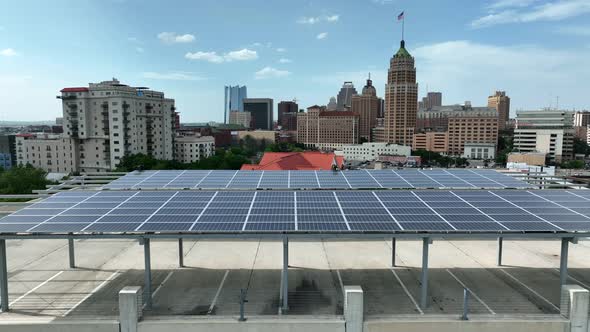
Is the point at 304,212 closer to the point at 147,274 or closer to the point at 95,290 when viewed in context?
the point at 147,274

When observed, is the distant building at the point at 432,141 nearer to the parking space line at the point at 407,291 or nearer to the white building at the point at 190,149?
the white building at the point at 190,149

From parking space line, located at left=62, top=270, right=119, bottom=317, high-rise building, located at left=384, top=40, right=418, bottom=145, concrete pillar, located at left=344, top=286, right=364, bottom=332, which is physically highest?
high-rise building, located at left=384, top=40, right=418, bottom=145

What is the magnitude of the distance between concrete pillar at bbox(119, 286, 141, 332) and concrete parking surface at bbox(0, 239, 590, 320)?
1105 mm

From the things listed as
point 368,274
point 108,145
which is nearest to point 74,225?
point 368,274

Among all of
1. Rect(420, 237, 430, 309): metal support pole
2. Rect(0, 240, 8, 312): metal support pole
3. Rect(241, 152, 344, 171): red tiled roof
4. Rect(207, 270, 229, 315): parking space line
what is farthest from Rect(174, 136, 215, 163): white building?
Rect(420, 237, 430, 309): metal support pole

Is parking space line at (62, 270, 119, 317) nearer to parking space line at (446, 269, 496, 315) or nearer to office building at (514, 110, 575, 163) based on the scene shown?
parking space line at (446, 269, 496, 315)

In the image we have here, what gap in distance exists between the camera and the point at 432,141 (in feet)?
591

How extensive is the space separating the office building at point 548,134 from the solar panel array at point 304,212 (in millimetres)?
150591

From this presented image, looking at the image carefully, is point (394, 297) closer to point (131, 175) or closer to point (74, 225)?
point (74, 225)

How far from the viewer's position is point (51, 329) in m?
13.2

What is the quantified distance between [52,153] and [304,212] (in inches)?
4498

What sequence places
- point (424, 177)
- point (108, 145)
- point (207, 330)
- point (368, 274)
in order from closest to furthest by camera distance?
point (207, 330) → point (368, 274) → point (424, 177) → point (108, 145)

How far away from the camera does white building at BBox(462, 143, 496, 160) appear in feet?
520

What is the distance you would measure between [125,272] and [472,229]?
17.2 meters
